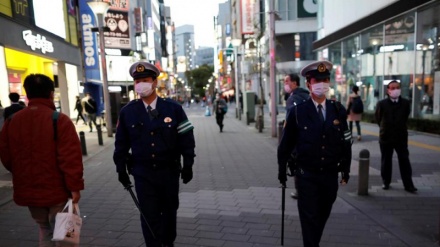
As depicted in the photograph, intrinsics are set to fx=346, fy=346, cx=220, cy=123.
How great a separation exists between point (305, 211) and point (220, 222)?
177cm

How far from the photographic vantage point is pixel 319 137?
3207 mm

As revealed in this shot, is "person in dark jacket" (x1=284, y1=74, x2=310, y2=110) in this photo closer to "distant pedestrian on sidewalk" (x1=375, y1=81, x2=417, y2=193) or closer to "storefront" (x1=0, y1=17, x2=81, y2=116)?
"distant pedestrian on sidewalk" (x1=375, y1=81, x2=417, y2=193)

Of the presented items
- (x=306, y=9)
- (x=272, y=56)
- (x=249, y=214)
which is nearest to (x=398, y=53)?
(x=272, y=56)

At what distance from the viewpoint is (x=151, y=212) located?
10.6 ft

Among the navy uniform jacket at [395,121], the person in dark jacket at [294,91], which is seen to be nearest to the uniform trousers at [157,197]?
the person in dark jacket at [294,91]

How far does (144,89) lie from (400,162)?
15.0 ft

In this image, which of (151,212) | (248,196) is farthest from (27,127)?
(248,196)

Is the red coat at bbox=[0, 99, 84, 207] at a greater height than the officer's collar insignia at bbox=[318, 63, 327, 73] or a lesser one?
lesser

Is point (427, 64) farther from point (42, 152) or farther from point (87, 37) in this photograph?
point (87, 37)

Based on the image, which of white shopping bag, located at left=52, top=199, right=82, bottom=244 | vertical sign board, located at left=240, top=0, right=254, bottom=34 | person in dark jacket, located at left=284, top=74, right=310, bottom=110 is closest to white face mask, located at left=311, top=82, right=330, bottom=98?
person in dark jacket, located at left=284, top=74, right=310, bottom=110

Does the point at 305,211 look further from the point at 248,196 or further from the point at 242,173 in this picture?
the point at 242,173

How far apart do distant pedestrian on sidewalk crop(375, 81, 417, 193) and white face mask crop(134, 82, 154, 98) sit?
13.6 feet

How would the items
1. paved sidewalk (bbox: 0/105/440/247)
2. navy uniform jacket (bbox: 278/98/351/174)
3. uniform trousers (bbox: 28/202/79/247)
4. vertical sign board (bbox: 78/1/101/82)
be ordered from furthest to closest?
vertical sign board (bbox: 78/1/101/82)
paved sidewalk (bbox: 0/105/440/247)
navy uniform jacket (bbox: 278/98/351/174)
uniform trousers (bbox: 28/202/79/247)

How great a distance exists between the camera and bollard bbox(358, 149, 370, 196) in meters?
5.54
